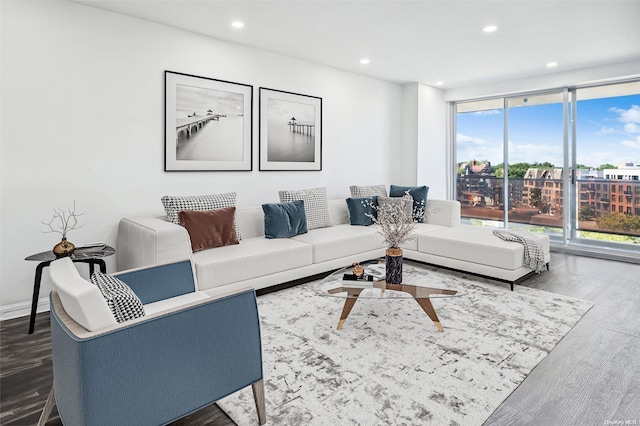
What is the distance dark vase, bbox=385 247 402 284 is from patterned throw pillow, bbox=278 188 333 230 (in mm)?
1833

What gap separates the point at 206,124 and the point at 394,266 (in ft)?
8.41

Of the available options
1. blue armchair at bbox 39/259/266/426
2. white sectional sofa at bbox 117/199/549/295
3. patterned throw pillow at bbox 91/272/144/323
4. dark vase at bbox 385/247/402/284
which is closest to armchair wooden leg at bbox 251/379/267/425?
blue armchair at bbox 39/259/266/426

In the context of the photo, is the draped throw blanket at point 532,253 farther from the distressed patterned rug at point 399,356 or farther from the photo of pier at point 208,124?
the photo of pier at point 208,124

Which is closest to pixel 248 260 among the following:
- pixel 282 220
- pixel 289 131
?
pixel 282 220

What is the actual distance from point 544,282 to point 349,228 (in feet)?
7.20

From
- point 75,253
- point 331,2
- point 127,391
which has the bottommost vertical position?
point 127,391

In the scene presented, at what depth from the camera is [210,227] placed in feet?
12.0

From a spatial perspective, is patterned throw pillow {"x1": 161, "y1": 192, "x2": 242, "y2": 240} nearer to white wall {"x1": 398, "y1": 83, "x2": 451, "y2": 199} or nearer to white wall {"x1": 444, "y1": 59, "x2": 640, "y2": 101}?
white wall {"x1": 398, "y1": 83, "x2": 451, "y2": 199}

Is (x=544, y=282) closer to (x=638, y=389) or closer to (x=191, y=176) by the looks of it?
(x=638, y=389)

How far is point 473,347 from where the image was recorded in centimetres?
262

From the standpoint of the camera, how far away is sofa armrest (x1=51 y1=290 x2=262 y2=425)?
54.1 inches

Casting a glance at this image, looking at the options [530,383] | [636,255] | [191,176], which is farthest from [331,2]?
[636,255]

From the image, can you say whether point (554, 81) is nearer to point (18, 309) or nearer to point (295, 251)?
point (295, 251)

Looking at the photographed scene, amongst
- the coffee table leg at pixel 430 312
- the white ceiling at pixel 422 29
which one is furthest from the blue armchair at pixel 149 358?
the white ceiling at pixel 422 29
